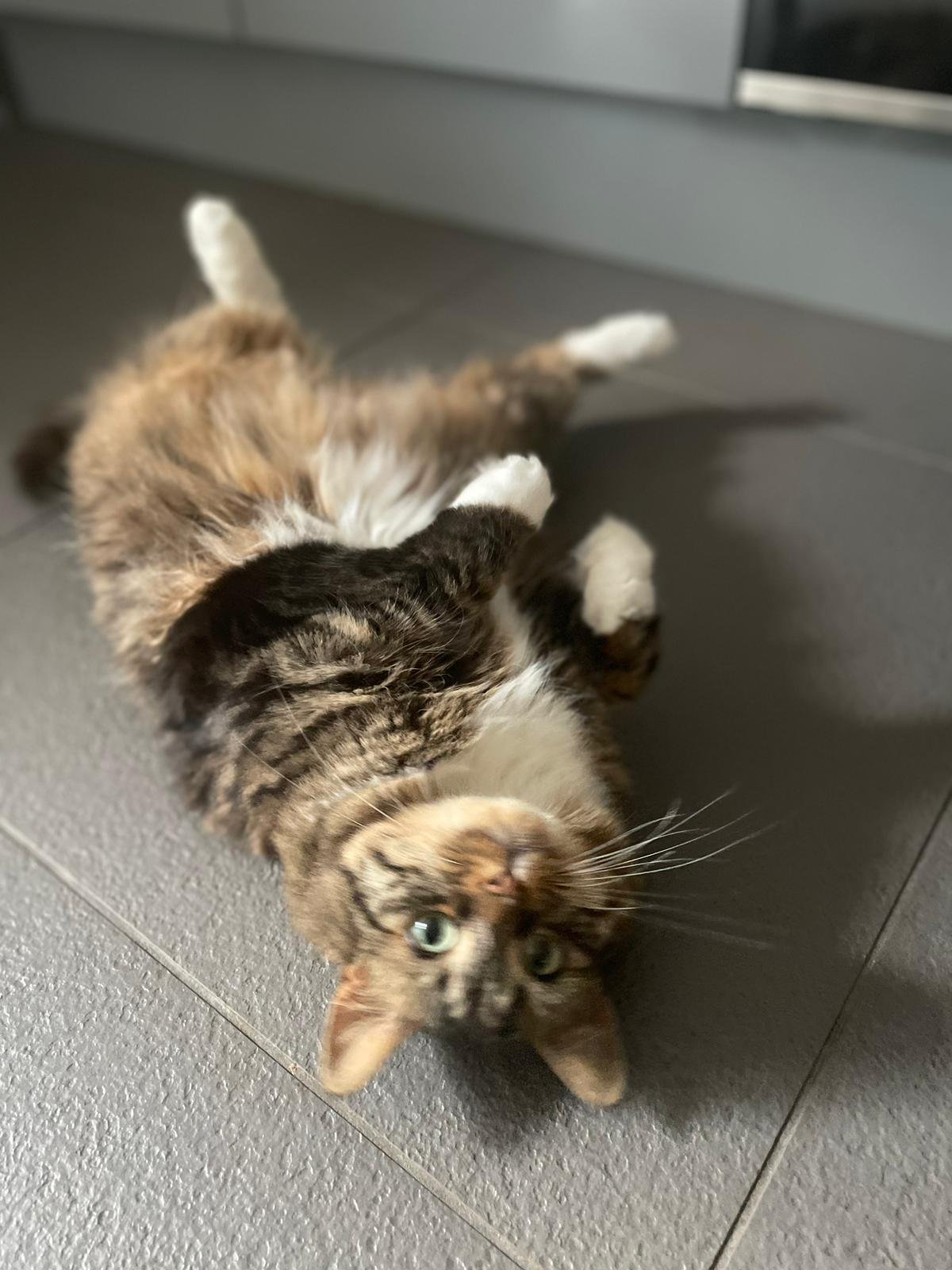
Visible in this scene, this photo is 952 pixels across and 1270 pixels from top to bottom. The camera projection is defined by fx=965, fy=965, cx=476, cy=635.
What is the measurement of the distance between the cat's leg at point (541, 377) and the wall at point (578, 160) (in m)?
0.47

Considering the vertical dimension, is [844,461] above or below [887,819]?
above

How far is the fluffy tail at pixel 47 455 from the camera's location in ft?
5.88

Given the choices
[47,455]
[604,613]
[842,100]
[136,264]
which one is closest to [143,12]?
[136,264]

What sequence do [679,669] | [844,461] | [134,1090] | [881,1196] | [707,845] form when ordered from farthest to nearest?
[844,461]
[679,669]
[707,845]
[134,1090]
[881,1196]

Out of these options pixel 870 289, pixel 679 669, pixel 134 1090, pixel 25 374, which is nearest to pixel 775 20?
pixel 870 289

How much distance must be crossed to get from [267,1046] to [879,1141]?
2.23 ft

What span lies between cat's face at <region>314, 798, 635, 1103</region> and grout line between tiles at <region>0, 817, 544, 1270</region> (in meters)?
0.08

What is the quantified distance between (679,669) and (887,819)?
364 millimetres

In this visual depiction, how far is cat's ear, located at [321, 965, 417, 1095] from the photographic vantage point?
101 cm

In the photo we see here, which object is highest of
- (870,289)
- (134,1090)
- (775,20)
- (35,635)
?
(775,20)

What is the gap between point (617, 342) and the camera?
189 centimetres

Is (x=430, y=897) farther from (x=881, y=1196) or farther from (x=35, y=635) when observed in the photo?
(x=35, y=635)

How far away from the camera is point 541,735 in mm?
1202

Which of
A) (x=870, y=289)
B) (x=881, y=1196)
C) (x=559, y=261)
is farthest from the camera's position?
(x=559, y=261)
